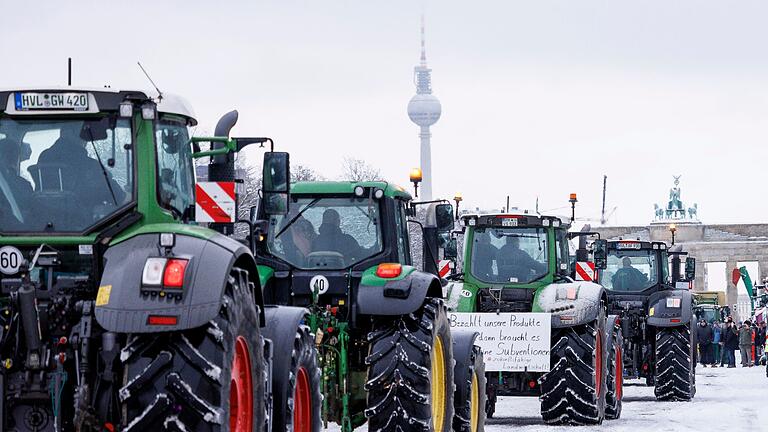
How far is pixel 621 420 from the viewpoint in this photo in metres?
21.0

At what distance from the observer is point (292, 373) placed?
32.0 ft

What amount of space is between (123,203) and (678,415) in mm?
14244

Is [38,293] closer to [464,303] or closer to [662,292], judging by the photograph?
[464,303]

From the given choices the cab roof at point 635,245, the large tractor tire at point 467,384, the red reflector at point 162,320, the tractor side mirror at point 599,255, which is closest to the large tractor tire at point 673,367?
the tractor side mirror at point 599,255

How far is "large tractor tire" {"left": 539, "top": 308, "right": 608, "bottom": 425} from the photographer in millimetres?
19188

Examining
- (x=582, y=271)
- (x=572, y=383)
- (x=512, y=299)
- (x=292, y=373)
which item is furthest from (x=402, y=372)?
(x=582, y=271)

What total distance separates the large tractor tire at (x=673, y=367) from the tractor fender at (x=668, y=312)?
0.66 ft

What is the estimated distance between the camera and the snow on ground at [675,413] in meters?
18.9

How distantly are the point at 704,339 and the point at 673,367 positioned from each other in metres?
23.0

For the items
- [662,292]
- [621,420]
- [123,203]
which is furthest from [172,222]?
[662,292]

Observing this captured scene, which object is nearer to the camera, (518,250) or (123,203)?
(123,203)

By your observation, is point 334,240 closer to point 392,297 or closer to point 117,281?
point 392,297

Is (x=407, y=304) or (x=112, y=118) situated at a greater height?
(x=112, y=118)

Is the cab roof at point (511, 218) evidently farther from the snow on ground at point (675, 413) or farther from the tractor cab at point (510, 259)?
the snow on ground at point (675, 413)
